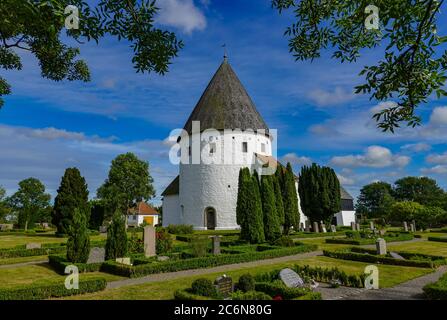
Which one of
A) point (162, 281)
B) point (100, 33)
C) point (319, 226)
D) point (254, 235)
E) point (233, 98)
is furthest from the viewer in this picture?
point (233, 98)

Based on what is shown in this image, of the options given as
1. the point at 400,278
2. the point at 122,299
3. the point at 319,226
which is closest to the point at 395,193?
the point at 319,226

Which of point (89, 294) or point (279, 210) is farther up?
point (279, 210)

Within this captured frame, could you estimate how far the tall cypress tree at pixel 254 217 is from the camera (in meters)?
23.5

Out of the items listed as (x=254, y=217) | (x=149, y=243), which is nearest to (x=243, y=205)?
(x=254, y=217)

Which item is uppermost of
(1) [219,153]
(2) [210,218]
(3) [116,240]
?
(1) [219,153]

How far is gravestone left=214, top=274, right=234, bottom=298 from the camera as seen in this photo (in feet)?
32.2

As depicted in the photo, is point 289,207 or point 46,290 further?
point 289,207

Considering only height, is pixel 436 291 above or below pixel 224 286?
below

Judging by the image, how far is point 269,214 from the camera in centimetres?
2478

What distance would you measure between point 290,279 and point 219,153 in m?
29.0

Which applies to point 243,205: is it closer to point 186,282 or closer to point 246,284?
point 186,282
